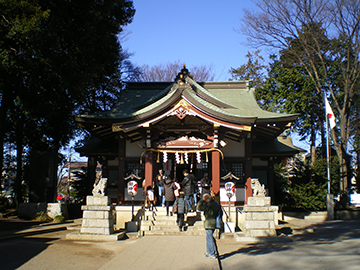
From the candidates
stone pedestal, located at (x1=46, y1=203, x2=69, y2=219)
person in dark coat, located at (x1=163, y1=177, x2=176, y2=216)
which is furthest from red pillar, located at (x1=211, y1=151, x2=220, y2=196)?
stone pedestal, located at (x1=46, y1=203, x2=69, y2=219)

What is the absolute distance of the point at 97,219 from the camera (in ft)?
38.6

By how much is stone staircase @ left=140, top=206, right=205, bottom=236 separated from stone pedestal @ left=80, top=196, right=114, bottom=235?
54.5 inches

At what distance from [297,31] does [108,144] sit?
15.0 meters

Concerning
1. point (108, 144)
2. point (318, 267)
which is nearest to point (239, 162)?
point (108, 144)

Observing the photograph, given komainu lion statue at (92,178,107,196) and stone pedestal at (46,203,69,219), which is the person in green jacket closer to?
komainu lion statue at (92,178,107,196)

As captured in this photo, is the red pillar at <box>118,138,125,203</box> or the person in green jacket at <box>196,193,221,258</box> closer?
the person in green jacket at <box>196,193,221,258</box>

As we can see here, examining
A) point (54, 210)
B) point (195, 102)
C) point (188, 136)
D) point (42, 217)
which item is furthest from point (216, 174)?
point (42, 217)

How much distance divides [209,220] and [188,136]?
803 centimetres

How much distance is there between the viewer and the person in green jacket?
850cm

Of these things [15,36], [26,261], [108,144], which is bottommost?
[26,261]

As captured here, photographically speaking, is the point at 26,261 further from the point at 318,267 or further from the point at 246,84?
the point at 246,84

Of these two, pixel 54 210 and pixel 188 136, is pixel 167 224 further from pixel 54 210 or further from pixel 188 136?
pixel 54 210

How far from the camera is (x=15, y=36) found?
533 inches

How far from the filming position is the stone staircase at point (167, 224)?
483 inches
